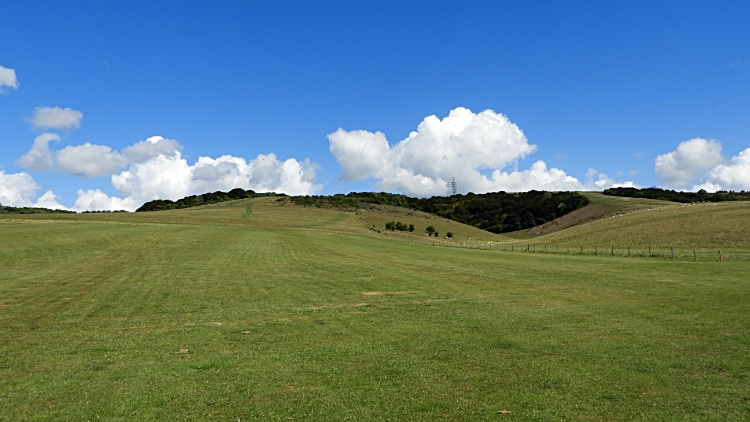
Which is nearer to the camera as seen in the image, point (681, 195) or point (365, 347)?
point (365, 347)

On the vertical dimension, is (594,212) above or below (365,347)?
above

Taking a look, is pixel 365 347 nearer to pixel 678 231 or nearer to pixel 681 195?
pixel 678 231

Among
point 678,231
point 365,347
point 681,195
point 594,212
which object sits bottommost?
point 365,347

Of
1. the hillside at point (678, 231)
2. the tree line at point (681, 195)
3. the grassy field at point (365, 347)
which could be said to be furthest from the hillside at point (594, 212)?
the grassy field at point (365, 347)

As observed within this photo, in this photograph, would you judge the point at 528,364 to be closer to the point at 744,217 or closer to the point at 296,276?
the point at 296,276

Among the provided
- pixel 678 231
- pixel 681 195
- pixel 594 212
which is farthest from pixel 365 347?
pixel 681 195

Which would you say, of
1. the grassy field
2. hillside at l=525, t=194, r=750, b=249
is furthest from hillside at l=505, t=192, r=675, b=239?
the grassy field

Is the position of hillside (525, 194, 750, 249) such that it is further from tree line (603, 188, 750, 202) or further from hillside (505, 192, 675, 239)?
tree line (603, 188, 750, 202)

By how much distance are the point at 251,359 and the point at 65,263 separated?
31476 millimetres

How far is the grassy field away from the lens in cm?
962

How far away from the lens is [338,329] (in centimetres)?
1731

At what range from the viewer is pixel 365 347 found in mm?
14578

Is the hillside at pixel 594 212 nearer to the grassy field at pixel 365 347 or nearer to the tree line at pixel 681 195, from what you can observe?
the tree line at pixel 681 195

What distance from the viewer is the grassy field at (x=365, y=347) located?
9625 mm
